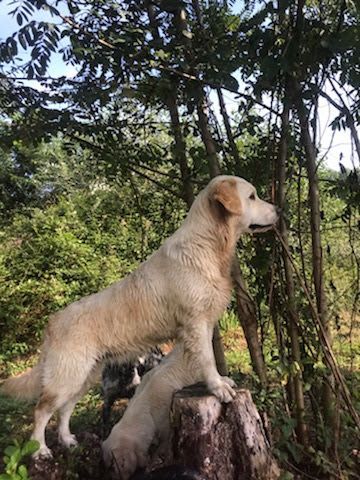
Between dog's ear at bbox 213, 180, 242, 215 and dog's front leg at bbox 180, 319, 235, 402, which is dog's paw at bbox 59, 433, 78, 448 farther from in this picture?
dog's ear at bbox 213, 180, 242, 215

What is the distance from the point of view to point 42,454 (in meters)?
3.33

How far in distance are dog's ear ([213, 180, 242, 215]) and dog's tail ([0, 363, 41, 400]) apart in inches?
67.1

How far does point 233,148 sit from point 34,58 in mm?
1737

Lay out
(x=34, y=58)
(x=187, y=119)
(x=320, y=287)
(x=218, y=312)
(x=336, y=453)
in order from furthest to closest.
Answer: (x=187, y=119), (x=320, y=287), (x=336, y=453), (x=218, y=312), (x=34, y=58)

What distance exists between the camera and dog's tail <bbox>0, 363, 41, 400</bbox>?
3.54m

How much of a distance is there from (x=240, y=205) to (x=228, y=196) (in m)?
0.12

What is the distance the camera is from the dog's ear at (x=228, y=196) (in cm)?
327

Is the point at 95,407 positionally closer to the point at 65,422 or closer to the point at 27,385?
the point at 65,422

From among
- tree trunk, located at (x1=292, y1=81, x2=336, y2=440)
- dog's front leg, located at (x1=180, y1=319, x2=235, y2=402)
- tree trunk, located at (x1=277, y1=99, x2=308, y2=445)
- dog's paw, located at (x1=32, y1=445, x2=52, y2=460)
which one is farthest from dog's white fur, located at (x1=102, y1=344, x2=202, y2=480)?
tree trunk, located at (x1=292, y1=81, x2=336, y2=440)

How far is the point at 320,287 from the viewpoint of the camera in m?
3.97

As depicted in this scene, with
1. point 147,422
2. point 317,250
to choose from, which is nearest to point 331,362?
point 317,250

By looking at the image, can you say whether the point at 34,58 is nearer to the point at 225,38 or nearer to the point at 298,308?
the point at 225,38

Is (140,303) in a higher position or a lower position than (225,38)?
lower

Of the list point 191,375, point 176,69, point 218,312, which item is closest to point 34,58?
point 176,69
